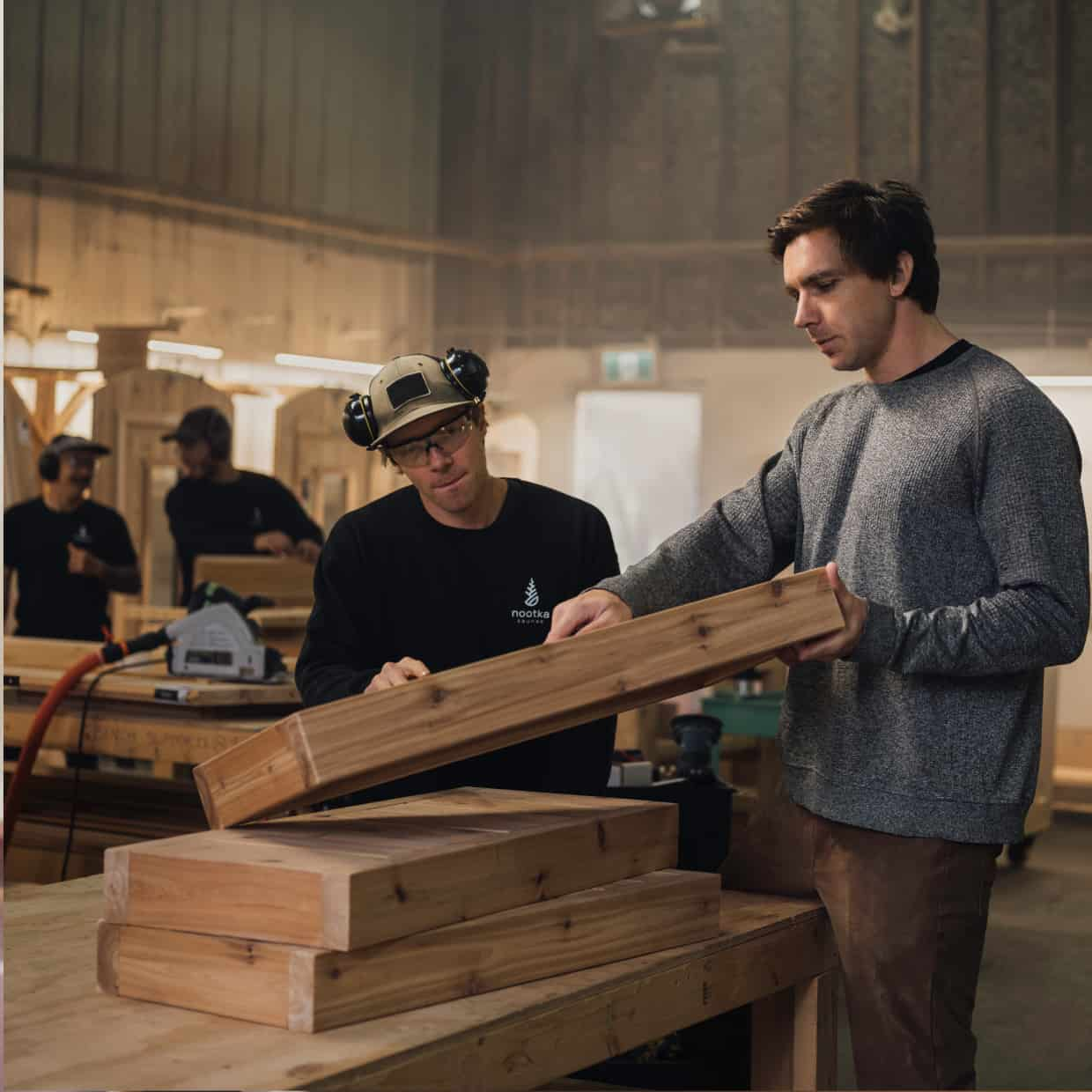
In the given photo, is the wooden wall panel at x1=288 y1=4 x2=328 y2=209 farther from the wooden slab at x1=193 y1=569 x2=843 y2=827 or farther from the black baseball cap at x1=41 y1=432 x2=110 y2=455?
the wooden slab at x1=193 y1=569 x2=843 y2=827

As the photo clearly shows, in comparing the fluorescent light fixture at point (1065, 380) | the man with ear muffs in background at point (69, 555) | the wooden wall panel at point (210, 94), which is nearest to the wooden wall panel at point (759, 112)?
the fluorescent light fixture at point (1065, 380)

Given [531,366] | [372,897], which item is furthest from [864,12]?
[372,897]

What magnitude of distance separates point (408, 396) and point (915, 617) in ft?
2.51

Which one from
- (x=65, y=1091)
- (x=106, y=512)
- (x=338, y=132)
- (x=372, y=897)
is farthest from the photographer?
(x=338, y=132)

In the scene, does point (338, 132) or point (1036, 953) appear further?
point (338, 132)

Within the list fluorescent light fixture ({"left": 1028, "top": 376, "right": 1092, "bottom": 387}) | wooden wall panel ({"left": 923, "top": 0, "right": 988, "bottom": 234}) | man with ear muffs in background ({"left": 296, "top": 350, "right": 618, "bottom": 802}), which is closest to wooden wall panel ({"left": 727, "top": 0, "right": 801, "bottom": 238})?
wooden wall panel ({"left": 923, "top": 0, "right": 988, "bottom": 234})

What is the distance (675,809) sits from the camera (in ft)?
6.37

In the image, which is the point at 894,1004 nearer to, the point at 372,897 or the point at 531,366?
the point at 372,897

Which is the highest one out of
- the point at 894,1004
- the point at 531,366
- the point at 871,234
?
the point at 531,366

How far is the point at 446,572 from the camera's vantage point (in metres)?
2.28

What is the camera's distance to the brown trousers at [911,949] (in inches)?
72.7

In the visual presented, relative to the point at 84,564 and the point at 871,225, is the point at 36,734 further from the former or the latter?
the point at 871,225

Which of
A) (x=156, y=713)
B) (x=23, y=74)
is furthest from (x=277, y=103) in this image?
(x=156, y=713)

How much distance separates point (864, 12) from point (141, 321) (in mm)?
3659
